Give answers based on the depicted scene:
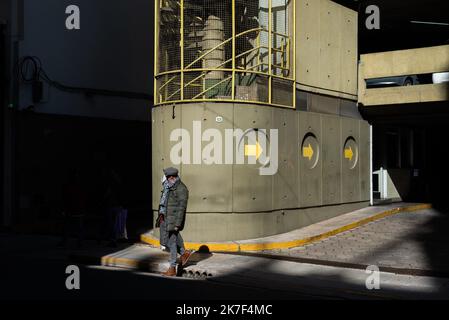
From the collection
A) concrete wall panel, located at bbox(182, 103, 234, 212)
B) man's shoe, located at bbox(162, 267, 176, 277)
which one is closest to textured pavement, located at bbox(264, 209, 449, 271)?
concrete wall panel, located at bbox(182, 103, 234, 212)

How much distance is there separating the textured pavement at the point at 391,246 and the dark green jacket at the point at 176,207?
10.1 feet

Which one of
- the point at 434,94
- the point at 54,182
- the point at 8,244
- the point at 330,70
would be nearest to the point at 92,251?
the point at 8,244

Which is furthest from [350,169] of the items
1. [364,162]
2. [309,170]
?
[309,170]

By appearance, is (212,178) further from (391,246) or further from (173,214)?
(391,246)

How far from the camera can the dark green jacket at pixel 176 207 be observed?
9992 mm

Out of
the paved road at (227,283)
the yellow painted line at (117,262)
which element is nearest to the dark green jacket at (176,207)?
the paved road at (227,283)

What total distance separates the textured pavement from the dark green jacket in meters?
3.07

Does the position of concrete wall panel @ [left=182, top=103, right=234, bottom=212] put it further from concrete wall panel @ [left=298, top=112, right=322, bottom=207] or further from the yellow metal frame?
concrete wall panel @ [left=298, top=112, right=322, bottom=207]

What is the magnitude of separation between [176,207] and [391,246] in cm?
521

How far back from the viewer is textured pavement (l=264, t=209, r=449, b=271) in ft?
36.3

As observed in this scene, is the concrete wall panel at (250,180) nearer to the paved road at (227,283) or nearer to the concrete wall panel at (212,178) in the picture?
the concrete wall panel at (212,178)

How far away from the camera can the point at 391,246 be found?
1245 cm
